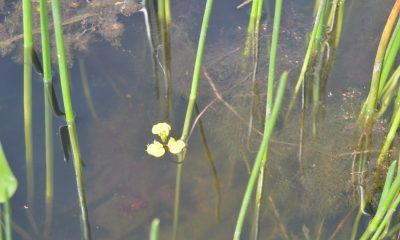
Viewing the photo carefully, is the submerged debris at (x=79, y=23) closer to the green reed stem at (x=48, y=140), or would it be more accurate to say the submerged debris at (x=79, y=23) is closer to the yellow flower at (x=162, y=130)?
the green reed stem at (x=48, y=140)

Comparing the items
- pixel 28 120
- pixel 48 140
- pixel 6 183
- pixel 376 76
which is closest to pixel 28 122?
pixel 28 120

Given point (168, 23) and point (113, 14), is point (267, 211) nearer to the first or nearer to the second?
point (168, 23)

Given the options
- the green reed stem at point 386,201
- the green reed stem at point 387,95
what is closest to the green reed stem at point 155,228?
the green reed stem at point 386,201

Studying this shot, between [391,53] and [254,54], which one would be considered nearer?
[391,53]

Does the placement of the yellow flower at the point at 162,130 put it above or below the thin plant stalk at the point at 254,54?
below

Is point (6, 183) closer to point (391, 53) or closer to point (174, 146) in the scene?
point (174, 146)

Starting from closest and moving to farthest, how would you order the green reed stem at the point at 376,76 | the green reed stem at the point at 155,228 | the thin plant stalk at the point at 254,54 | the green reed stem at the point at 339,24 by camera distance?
the green reed stem at the point at 155,228, the green reed stem at the point at 376,76, the thin plant stalk at the point at 254,54, the green reed stem at the point at 339,24

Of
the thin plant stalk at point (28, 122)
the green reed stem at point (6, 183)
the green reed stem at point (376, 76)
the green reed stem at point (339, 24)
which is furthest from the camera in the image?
the green reed stem at point (339, 24)
